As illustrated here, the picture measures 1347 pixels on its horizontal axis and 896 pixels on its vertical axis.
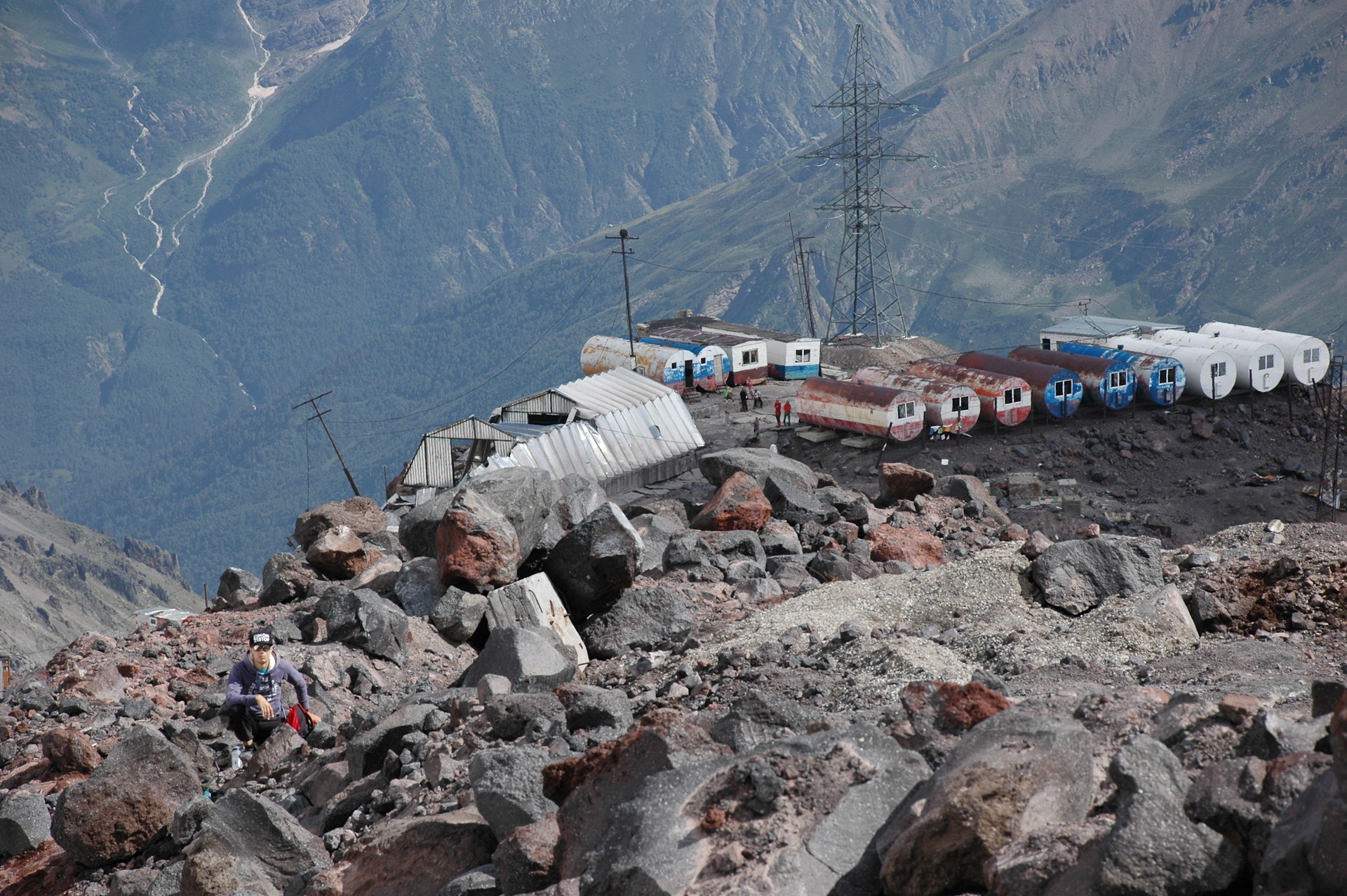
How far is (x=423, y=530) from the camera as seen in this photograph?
15164mm

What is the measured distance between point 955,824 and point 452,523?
900 cm

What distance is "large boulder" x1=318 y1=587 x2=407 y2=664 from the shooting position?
39.5 ft

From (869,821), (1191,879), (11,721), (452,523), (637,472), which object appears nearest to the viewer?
(1191,879)

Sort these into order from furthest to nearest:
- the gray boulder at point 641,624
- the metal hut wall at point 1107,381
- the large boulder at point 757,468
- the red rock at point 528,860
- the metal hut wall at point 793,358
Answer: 1. the metal hut wall at point 793,358
2. the metal hut wall at point 1107,381
3. the large boulder at point 757,468
4. the gray boulder at point 641,624
5. the red rock at point 528,860

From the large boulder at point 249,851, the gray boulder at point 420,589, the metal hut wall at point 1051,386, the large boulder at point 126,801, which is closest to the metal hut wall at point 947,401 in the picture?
the metal hut wall at point 1051,386

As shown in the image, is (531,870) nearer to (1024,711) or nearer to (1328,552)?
(1024,711)

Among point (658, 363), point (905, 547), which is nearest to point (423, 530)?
point (905, 547)

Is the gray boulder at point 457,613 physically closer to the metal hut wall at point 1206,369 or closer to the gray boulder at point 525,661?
the gray boulder at point 525,661

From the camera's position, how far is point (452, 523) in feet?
42.1

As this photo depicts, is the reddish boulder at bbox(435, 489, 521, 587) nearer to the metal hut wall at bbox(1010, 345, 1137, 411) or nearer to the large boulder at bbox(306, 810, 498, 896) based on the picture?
the large boulder at bbox(306, 810, 498, 896)

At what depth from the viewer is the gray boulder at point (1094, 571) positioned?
383 inches

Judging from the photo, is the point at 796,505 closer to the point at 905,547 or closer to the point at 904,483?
the point at 905,547

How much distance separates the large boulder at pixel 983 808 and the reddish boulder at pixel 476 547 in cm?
828

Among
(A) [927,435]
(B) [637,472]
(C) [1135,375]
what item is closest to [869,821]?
(B) [637,472]
